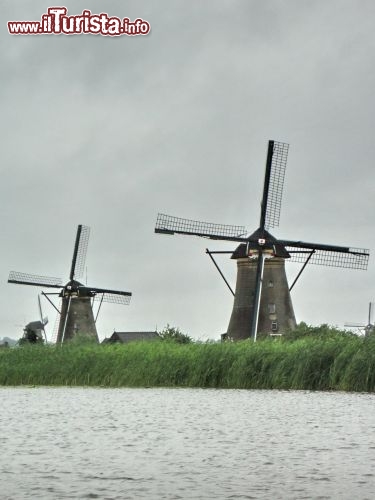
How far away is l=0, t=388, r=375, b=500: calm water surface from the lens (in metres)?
7.38

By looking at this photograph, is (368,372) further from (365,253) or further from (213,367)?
(365,253)

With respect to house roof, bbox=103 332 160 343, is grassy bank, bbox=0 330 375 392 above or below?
below

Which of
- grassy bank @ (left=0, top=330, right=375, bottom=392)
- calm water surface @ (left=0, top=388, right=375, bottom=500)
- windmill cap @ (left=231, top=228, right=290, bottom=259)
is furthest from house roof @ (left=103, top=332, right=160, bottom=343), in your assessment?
calm water surface @ (left=0, top=388, right=375, bottom=500)

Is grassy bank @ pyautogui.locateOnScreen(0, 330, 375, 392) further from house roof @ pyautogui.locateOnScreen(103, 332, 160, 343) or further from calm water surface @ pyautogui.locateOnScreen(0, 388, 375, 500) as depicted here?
house roof @ pyautogui.locateOnScreen(103, 332, 160, 343)

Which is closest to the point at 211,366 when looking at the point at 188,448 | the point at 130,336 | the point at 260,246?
the point at 260,246

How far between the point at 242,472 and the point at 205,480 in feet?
2.17

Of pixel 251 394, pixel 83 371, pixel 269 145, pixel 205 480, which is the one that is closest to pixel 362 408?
pixel 251 394

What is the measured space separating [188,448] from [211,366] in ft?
43.7

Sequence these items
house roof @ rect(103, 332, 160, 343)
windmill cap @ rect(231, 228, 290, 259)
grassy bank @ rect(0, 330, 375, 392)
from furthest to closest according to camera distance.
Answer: house roof @ rect(103, 332, 160, 343), windmill cap @ rect(231, 228, 290, 259), grassy bank @ rect(0, 330, 375, 392)

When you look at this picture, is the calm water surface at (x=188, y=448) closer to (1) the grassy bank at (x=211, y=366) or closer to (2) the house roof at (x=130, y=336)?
(1) the grassy bank at (x=211, y=366)

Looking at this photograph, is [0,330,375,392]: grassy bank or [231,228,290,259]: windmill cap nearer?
[0,330,375,392]: grassy bank

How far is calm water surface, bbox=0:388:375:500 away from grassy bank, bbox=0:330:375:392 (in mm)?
3211

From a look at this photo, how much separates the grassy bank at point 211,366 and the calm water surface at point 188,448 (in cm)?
321

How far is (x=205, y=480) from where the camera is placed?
7.86m
